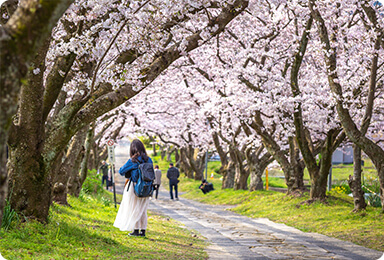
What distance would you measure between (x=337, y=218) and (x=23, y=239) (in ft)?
29.7

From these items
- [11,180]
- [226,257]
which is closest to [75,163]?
[11,180]

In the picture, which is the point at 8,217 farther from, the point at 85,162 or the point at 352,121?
the point at 352,121

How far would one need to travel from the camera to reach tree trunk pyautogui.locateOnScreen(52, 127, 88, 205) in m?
11.1

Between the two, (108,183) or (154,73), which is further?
(108,183)

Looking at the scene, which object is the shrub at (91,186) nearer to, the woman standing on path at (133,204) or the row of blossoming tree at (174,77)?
the row of blossoming tree at (174,77)

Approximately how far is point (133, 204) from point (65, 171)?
11.8 ft

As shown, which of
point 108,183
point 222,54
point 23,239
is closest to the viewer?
point 23,239

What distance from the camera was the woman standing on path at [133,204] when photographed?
8.49 meters

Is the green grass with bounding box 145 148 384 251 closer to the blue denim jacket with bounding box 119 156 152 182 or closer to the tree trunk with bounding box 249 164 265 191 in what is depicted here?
the tree trunk with bounding box 249 164 265 191

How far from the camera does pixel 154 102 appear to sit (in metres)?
23.8

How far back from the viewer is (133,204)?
859cm

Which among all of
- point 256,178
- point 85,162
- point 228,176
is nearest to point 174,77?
point 256,178

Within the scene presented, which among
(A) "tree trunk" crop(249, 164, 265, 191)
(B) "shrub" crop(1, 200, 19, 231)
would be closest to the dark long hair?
(B) "shrub" crop(1, 200, 19, 231)

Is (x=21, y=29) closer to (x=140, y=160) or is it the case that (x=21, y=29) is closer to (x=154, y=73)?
(x=154, y=73)
